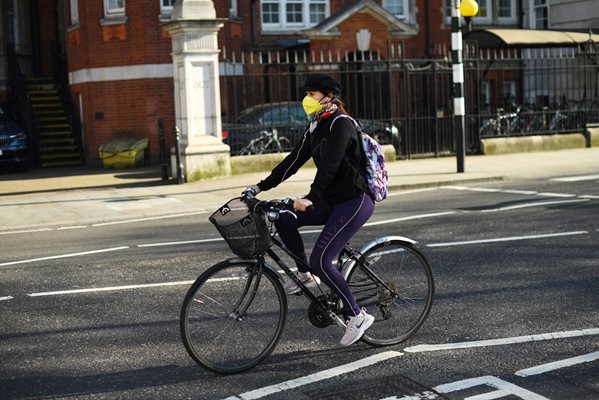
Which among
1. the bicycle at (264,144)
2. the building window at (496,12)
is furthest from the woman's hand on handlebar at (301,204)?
the building window at (496,12)

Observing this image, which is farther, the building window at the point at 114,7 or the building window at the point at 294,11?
the building window at the point at 294,11

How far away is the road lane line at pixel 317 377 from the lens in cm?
553

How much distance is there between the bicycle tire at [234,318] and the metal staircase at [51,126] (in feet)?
71.4

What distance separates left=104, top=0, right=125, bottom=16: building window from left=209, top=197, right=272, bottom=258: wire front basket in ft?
70.4

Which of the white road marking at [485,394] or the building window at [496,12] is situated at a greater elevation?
the building window at [496,12]

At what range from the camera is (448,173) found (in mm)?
19609

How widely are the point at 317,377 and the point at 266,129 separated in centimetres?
1581

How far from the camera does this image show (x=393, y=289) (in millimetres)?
6633

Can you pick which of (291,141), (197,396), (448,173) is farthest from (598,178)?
(197,396)

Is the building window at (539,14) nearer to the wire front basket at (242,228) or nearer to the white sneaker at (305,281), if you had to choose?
the white sneaker at (305,281)

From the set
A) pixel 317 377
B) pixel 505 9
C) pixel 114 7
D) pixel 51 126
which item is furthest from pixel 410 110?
pixel 317 377

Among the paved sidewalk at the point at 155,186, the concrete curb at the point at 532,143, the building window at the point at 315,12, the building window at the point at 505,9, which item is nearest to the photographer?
the paved sidewalk at the point at 155,186

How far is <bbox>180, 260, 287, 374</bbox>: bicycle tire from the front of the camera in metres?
5.89

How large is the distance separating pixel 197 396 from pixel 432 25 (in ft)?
101
